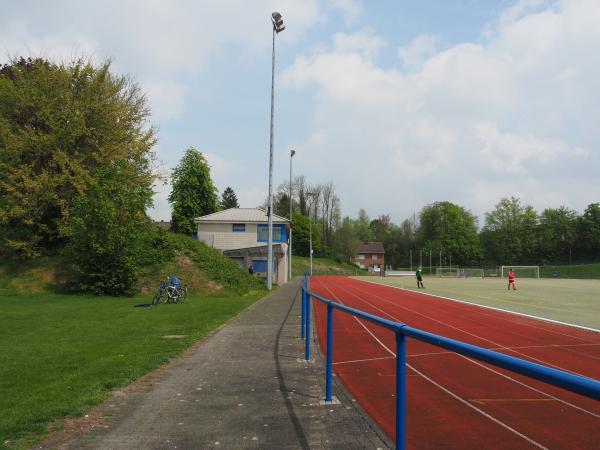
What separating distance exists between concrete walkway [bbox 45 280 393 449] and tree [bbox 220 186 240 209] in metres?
93.7

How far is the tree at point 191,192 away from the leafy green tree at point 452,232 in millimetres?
56464

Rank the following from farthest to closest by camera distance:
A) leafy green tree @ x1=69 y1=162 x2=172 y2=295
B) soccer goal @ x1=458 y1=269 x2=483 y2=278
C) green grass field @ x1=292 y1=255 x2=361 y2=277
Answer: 1. soccer goal @ x1=458 y1=269 x2=483 y2=278
2. green grass field @ x1=292 y1=255 x2=361 y2=277
3. leafy green tree @ x1=69 y1=162 x2=172 y2=295

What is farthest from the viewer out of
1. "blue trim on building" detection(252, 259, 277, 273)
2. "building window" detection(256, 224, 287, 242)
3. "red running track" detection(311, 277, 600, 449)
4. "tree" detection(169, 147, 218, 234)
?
"tree" detection(169, 147, 218, 234)

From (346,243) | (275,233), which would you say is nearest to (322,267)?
(346,243)

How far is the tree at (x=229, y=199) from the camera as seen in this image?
10100cm

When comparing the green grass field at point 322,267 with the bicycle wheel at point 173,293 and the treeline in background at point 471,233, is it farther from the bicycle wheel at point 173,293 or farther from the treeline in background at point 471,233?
the bicycle wheel at point 173,293

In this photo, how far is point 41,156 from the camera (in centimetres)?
2975

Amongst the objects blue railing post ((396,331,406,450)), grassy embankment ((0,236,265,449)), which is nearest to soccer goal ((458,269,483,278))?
grassy embankment ((0,236,265,449))

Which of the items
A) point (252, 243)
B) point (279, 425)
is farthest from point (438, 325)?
point (252, 243)

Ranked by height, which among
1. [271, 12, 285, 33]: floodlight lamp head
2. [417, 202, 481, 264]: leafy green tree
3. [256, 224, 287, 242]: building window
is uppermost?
[271, 12, 285, 33]: floodlight lamp head

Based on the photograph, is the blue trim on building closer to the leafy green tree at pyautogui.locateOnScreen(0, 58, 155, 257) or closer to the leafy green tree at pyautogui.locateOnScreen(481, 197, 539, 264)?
the leafy green tree at pyautogui.locateOnScreen(0, 58, 155, 257)

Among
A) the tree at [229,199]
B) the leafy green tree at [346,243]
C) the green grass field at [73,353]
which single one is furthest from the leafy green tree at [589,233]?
the green grass field at [73,353]

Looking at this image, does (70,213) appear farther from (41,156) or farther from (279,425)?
(279,425)

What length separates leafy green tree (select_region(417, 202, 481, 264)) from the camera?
343 ft
